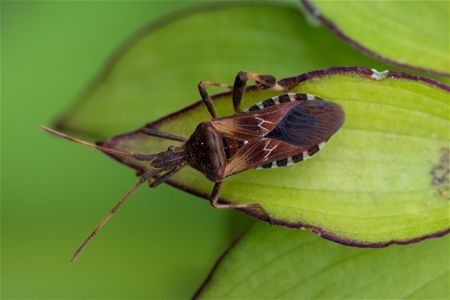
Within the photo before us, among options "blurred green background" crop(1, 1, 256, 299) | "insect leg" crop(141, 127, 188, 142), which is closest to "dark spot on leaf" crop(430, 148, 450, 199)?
"insect leg" crop(141, 127, 188, 142)

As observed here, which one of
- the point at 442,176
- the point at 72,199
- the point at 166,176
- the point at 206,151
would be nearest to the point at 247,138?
the point at 206,151

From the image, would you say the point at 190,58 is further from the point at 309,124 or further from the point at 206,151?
the point at 309,124

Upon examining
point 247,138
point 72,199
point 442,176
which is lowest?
point 442,176

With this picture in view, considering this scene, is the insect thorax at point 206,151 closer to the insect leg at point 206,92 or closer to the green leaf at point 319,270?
the insect leg at point 206,92

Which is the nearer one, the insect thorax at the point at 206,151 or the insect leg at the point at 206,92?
the insect leg at the point at 206,92

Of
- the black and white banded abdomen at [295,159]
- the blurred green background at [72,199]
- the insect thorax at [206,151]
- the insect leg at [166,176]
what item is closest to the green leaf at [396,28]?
the black and white banded abdomen at [295,159]

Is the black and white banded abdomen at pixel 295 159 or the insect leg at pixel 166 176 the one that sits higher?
the insect leg at pixel 166 176

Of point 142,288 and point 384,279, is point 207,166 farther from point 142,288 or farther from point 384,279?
point 142,288
